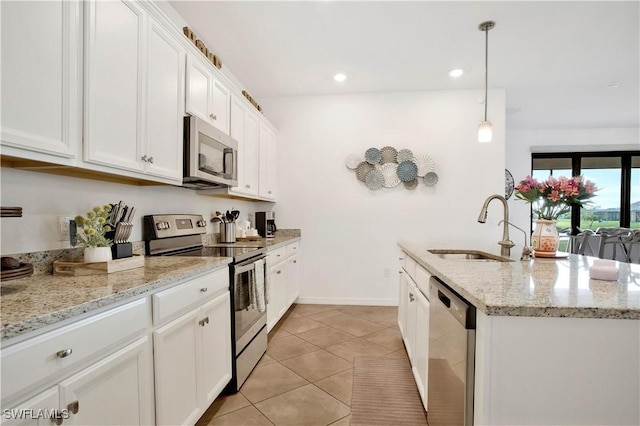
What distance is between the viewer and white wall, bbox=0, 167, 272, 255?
1.26 metres

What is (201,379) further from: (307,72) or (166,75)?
(307,72)

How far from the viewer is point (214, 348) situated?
1.73 meters

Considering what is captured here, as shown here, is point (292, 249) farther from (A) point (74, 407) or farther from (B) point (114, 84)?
(A) point (74, 407)

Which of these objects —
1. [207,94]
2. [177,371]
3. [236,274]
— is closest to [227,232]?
[236,274]

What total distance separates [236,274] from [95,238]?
81cm

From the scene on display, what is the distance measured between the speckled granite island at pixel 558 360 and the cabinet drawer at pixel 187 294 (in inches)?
47.0

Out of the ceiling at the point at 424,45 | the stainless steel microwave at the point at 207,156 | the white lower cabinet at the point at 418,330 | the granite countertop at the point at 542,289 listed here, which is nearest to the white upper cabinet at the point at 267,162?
the ceiling at the point at 424,45

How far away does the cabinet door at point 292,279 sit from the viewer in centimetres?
346

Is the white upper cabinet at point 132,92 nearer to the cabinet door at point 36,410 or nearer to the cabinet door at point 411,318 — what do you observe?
the cabinet door at point 36,410

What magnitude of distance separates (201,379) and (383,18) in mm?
2792

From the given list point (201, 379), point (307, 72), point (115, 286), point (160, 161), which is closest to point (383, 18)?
point (307, 72)

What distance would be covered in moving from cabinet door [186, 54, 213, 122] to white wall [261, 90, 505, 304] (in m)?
1.85

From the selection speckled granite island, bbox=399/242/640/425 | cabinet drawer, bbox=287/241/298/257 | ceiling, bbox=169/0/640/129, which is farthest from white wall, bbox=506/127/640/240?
speckled granite island, bbox=399/242/640/425

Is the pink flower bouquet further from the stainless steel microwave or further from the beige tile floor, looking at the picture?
the stainless steel microwave
